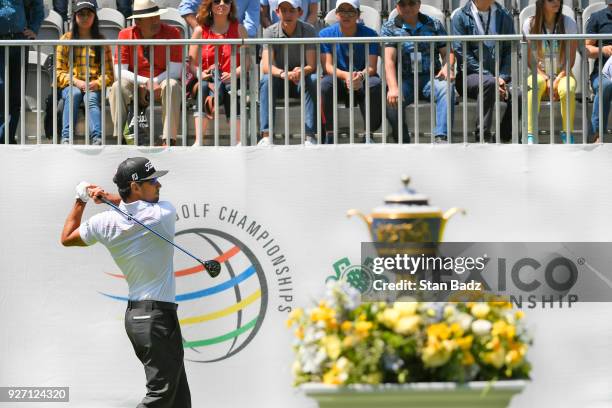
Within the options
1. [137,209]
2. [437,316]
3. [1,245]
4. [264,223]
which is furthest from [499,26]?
[437,316]

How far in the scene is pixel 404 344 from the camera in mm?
6070

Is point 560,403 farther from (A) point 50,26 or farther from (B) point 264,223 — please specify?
(A) point 50,26

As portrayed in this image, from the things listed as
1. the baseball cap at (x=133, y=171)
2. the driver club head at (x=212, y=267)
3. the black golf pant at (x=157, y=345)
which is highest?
the baseball cap at (x=133, y=171)

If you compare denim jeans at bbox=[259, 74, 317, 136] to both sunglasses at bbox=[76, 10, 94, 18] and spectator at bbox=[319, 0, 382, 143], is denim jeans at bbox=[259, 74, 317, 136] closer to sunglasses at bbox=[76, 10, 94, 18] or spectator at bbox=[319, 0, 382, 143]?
spectator at bbox=[319, 0, 382, 143]

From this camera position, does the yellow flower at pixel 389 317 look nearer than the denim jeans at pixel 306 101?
Yes

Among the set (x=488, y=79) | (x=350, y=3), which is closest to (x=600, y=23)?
(x=488, y=79)

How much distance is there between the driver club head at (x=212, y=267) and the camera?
987 centimetres

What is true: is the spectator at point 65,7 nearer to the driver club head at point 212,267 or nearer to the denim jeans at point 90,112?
the denim jeans at point 90,112

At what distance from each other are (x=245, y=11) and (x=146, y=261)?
335cm

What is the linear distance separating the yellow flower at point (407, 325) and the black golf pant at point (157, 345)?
3.42 meters

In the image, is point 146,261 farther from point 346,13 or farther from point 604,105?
point 604,105

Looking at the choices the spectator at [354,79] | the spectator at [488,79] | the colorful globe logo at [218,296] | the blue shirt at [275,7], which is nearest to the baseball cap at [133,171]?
the colorful globe logo at [218,296]

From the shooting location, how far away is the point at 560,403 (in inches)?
385

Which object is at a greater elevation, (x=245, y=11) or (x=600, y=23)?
(x=245, y=11)
